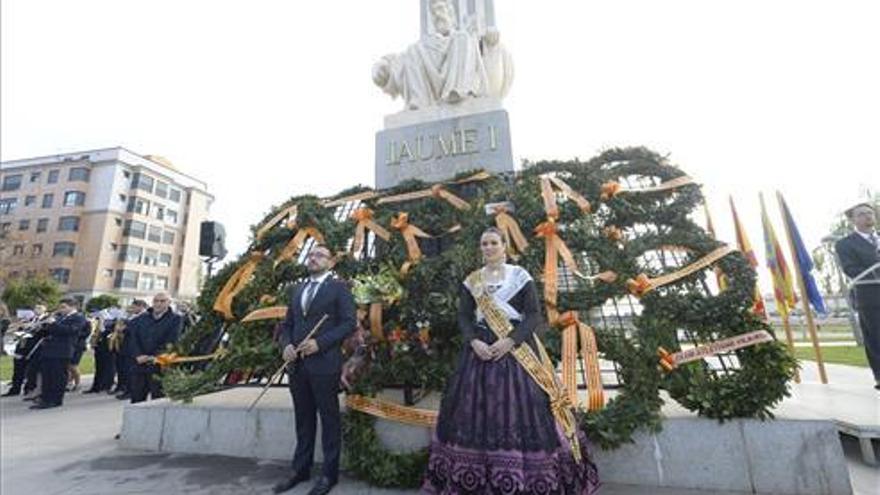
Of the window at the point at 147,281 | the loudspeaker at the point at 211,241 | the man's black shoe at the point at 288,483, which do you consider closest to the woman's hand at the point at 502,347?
the man's black shoe at the point at 288,483

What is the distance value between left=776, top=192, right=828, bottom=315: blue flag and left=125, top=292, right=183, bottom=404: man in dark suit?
25.6 ft

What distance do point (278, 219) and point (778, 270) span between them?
254 inches

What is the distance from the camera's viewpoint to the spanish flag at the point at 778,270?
613cm

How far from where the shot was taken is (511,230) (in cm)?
458

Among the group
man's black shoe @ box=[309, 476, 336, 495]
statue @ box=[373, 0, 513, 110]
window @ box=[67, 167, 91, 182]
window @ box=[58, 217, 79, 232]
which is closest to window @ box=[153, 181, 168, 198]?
window @ box=[67, 167, 91, 182]

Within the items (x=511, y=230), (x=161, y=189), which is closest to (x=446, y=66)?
(x=511, y=230)

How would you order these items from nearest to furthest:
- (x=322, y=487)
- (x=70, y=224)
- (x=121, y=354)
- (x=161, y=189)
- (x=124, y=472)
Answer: (x=322, y=487) < (x=124, y=472) < (x=121, y=354) < (x=70, y=224) < (x=161, y=189)

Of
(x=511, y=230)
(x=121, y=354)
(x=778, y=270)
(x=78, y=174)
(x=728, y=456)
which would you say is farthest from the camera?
(x=78, y=174)

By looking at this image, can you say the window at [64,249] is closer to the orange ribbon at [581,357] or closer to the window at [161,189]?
the window at [161,189]

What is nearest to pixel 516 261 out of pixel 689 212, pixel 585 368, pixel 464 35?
pixel 585 368

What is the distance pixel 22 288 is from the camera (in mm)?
34062

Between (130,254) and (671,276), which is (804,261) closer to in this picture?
(671,276)

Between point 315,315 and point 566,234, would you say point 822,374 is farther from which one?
point 315,315

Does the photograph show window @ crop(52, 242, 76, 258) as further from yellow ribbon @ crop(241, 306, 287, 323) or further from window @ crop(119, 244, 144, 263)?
yellow ribbon @ crop(241, 306, 287, 323)
